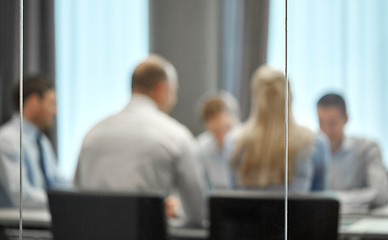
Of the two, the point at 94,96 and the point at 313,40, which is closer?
the point at 313,40

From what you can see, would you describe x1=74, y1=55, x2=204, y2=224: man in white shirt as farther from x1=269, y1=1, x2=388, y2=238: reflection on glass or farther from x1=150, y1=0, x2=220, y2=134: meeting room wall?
x1=269, y1=1, x2=388, y2=238: reflection on glass

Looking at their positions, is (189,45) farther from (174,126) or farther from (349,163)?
(349,163)

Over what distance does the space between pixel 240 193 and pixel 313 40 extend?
53 centimetres

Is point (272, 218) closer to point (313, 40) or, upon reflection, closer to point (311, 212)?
point (311, 212)

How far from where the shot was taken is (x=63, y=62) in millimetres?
1657

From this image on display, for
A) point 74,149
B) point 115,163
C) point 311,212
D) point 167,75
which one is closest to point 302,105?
point 311,212

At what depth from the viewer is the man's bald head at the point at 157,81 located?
1.56 meters

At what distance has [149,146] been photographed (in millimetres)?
1576

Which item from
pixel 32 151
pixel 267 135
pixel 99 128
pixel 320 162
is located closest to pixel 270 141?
pixel 267 135

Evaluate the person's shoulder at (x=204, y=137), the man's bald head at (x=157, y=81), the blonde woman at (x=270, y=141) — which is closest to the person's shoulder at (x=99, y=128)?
the man's bald head at (x=157, y=81)

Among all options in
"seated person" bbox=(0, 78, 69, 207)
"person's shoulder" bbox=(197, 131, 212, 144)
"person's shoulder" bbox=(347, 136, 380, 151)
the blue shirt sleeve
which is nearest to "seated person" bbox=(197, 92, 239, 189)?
"person's shoulder" bbox=(197, 131, 212, 144)

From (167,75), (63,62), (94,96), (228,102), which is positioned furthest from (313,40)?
(63,62)

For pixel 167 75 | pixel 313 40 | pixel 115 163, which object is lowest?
pixel 115 163

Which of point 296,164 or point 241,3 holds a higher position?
point 241,3
